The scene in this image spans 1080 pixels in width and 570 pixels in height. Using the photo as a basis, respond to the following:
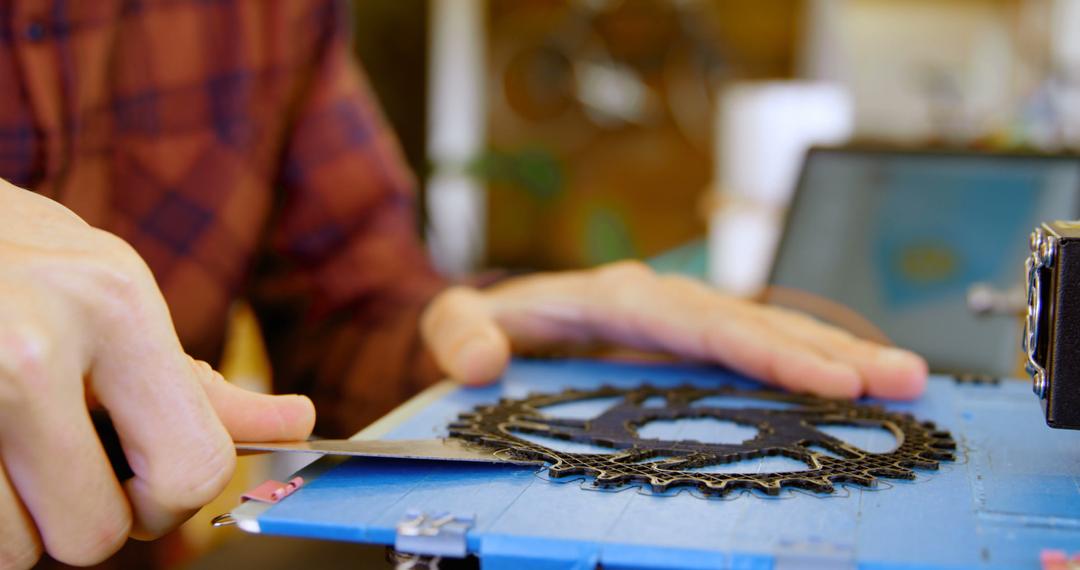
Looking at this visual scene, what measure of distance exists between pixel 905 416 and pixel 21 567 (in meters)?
0.43

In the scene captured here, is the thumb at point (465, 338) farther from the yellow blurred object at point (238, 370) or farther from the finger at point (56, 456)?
the finger at point (56, 456)

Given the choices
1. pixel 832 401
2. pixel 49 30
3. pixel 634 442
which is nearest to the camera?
pixel 634 442

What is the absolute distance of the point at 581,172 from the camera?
145 inches

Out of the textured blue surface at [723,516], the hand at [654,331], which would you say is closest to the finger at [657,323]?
the hand at [654,331]

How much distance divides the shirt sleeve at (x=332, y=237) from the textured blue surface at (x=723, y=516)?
17.9 inches

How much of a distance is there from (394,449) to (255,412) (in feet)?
0.21

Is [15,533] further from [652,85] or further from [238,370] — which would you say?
[652,85]

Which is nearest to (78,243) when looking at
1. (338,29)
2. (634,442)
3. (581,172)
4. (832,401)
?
(634,442)

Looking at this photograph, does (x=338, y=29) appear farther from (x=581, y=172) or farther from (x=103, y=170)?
(x=581, y=172)

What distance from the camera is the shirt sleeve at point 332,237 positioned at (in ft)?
3.08

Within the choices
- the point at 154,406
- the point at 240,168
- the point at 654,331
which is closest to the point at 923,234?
the point at 654,331

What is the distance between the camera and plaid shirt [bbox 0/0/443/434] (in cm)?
77

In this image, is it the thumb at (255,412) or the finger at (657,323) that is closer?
the thumb at (255,412)

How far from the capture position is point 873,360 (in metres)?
0.62
